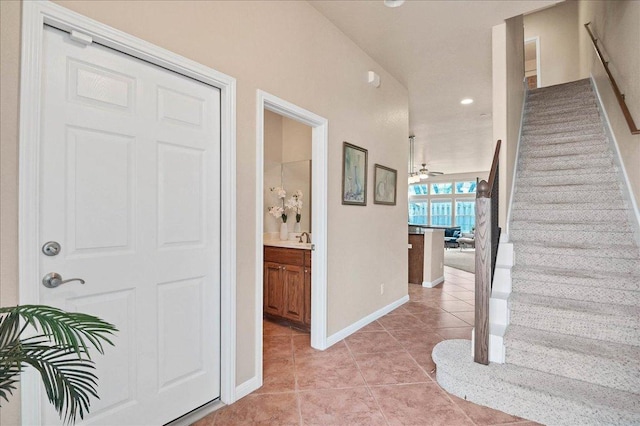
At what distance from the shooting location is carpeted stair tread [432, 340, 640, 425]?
172cm

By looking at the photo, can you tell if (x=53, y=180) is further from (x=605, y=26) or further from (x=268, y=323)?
(x=605, y=26)

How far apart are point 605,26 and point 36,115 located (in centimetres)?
556

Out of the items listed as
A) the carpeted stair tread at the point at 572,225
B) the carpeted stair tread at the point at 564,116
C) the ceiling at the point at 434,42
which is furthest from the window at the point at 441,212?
the carpeted stair tread at the point at 572,225

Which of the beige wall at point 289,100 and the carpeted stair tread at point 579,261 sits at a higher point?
the beige wall at point 289,100

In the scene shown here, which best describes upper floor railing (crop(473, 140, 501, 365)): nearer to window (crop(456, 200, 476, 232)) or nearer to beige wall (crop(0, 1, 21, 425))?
beige wall (crop(0, 1, 21, 425))

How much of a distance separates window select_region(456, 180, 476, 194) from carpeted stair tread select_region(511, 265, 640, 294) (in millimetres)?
10773

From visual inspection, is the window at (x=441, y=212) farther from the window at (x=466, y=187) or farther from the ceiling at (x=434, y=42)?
the ceiling at (x=434, y=42)

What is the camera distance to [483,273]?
2.15 meters

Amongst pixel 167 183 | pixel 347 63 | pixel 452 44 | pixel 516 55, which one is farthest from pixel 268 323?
pixel 516 55

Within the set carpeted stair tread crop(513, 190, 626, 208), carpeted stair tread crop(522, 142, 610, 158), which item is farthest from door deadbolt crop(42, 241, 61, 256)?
carpeted stair tread crop(522, 142, 610, 158)

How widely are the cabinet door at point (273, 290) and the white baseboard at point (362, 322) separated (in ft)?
2.36

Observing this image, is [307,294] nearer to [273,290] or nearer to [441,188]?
[273,290]

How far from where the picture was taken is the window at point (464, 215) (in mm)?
12727

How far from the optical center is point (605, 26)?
3783mm
